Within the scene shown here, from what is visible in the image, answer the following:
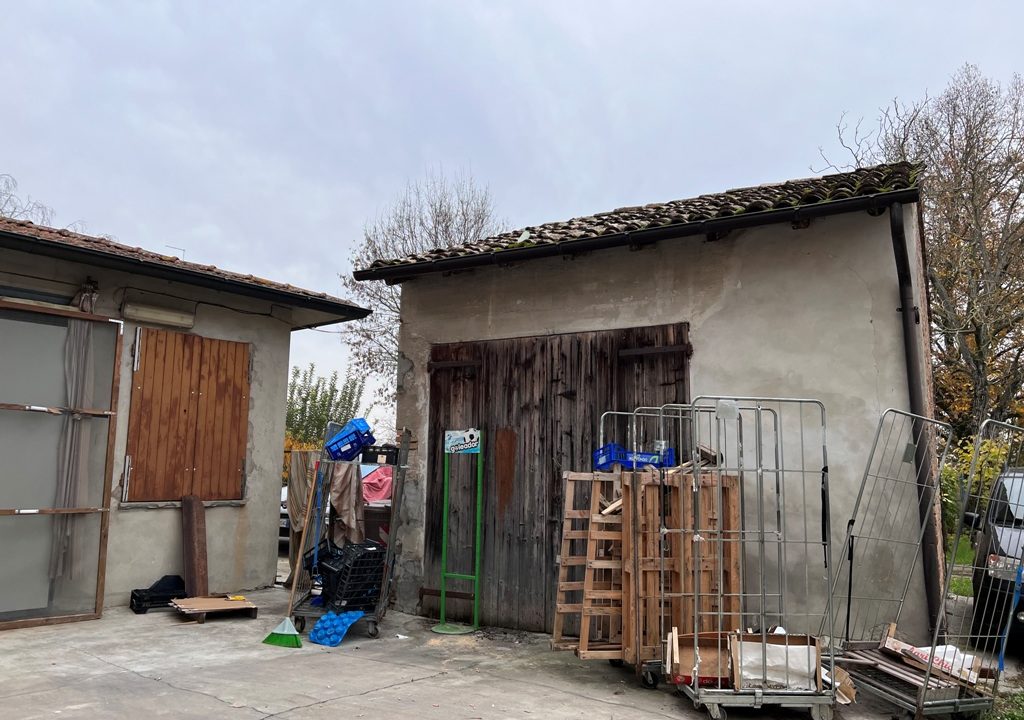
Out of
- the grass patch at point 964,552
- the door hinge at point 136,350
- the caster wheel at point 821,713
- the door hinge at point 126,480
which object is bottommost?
the caster wheel at point 821,713

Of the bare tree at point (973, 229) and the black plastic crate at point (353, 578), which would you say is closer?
the black plastic crate at point (353, 578)

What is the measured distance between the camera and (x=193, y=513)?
8.37 metres

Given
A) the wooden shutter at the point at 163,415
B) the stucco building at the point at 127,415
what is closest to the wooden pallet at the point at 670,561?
the stucco building at the point at 127,415

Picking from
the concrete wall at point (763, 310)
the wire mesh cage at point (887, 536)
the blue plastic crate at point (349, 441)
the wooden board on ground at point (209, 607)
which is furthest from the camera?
the blue plastic crate at point (349, 441)

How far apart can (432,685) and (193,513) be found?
4.34m

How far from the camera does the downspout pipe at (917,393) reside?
577cm

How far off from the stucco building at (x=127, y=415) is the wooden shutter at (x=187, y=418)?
2 cm

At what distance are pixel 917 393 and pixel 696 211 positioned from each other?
265 cm

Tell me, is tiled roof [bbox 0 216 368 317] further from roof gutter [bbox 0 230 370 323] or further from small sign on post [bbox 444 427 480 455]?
small sign on post [bbox 444 427 480 455]

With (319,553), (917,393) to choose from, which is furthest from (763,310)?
(319,553)

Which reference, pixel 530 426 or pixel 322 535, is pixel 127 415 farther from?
pixel 530 426

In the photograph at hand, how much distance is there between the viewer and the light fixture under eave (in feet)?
26.3

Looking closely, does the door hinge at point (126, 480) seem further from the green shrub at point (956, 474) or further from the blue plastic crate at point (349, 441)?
the green shrub at point (956, 474)

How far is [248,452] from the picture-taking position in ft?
30.2
